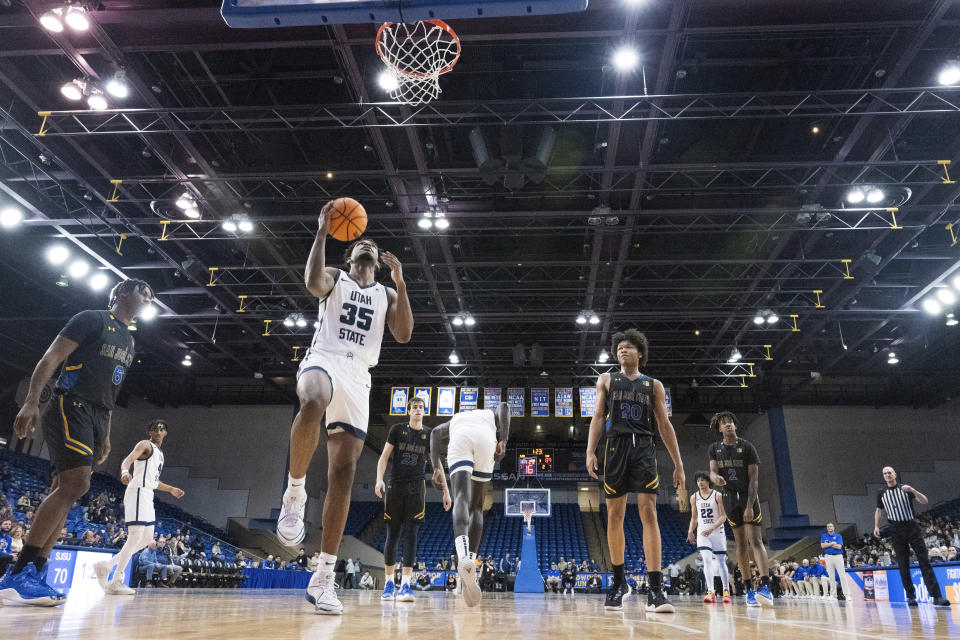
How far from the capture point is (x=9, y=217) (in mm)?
12578

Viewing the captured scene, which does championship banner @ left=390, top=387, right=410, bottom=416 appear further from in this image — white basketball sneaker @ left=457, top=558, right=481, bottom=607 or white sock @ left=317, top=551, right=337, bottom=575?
white sock @ left=317, top=551, right=337, bottom=575

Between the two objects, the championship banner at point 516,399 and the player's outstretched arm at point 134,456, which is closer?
the player's outstretched arm at point 134,456

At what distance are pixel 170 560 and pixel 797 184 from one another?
16319 millimetres

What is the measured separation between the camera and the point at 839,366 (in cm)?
2331

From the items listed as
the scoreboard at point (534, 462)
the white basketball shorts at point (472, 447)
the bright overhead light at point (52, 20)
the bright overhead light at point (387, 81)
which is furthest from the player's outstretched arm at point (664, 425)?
the scoreboard at point (534, 462)

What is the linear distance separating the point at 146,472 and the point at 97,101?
23.3 feet

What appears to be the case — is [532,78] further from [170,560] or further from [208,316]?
[170,560]

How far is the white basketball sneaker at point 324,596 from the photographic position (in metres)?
2.96

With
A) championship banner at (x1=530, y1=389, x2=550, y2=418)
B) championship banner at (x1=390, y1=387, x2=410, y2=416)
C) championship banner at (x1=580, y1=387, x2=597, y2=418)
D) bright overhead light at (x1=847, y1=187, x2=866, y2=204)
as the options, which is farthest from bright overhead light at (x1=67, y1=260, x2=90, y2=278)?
bright overhead light at (x1=847, y1=187, x2=866, y2=204)

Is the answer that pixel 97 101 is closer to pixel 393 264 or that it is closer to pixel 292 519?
pixel 393 264

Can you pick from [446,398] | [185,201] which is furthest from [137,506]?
[446,398]

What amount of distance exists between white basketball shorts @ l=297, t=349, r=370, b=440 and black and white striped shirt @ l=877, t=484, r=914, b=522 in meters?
7.56

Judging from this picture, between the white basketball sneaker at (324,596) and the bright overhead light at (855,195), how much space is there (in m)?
13.1

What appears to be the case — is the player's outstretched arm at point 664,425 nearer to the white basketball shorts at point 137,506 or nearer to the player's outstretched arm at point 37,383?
the player's outstretched arm at point 37,383
